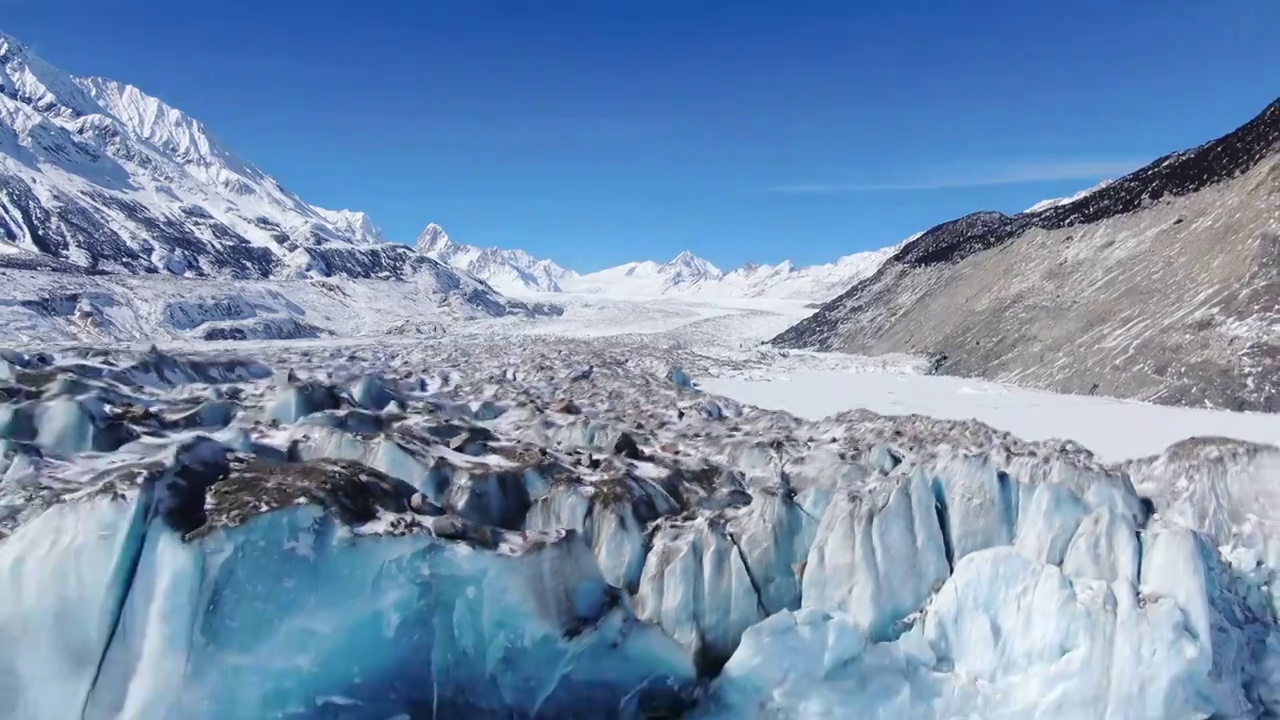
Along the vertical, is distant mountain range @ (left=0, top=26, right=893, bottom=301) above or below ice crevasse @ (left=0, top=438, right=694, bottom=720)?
above

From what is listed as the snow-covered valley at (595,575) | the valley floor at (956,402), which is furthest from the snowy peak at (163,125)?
the snow-covered valley at (595,575)

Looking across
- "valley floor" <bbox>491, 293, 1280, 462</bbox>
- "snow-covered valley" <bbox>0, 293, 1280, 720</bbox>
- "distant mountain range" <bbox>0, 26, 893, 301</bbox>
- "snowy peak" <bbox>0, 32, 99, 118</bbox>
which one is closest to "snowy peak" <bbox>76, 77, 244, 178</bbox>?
"snowy peak" <bbox>0, 32, 99, 118</bbox>

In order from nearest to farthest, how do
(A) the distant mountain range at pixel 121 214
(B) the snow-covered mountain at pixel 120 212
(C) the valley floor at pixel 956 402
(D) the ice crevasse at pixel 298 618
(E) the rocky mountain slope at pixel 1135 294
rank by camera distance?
(D) the ice crevasse at pixel 298 618
(C) the valley floor at pixel 956 402
(E) the rocky mountain slope at pixel 1135 294
(A) the distant mountain range at pixel 121 214
(B) the snow-covered mountain at pixel 120 212

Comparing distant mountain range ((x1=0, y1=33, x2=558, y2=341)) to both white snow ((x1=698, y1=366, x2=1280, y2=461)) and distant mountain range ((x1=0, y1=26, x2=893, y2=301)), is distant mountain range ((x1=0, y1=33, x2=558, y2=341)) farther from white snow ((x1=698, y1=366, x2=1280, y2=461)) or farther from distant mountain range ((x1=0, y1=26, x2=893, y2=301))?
white snow ((x1=698, y1=366, x2=1280, y2=461))

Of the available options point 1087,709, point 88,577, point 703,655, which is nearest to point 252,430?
point 88,577

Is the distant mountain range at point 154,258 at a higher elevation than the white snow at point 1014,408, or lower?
higher

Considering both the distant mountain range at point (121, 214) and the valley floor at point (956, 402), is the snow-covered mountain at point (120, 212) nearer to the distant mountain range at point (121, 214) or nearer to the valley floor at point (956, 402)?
the distant mountain range at point (121, 214)
